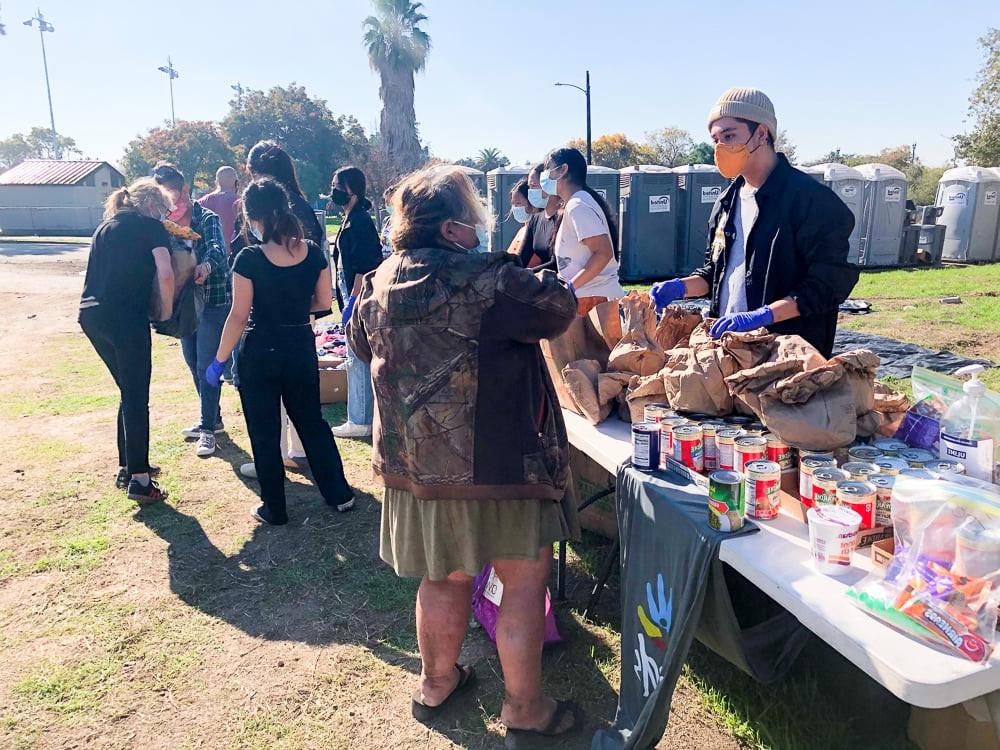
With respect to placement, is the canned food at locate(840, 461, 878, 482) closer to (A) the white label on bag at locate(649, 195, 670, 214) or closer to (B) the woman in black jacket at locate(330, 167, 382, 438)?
(B) the woman in black jacket at locate(330, 167, 382, 438)

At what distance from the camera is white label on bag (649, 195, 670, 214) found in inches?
520

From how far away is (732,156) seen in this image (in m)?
2.50

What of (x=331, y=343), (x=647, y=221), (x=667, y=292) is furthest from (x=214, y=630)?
(x=647, y=221)

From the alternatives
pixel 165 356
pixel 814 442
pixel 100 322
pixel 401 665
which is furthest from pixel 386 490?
pixel 165 356

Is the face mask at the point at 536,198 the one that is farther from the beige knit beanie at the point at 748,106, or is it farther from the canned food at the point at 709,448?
the canned food at the point at 709,448

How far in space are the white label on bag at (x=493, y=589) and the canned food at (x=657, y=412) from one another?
880mm

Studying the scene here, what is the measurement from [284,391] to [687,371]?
227 centimetres

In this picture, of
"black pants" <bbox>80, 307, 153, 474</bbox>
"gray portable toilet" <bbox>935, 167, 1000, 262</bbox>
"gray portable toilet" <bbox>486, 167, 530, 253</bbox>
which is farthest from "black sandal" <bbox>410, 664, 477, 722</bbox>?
"gray portable toilet" <bbox>935, 167, 1000, 262</bbox>

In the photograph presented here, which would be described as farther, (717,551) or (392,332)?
(392,332)

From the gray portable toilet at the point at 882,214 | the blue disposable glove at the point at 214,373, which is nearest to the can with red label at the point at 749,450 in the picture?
the blue disposable glove at the point at 214,373

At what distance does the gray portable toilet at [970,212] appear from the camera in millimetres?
15695

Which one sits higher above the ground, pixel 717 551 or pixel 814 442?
pixel 814 442

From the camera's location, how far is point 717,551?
1.70 meters

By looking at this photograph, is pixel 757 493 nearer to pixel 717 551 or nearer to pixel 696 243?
pixel 717 551
